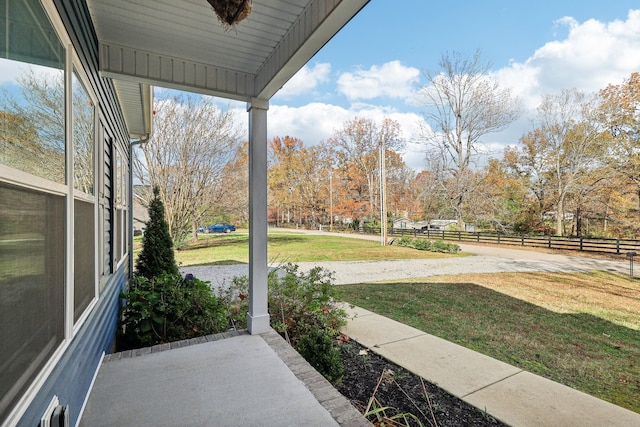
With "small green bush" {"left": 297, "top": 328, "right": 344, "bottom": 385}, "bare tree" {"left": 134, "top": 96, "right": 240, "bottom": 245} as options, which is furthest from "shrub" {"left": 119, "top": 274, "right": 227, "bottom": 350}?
"bare tree" {"left": 134, "top": 96, "right": 240, "bottom": 245}

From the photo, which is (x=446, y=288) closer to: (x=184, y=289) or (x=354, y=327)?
(x=354, y=327)

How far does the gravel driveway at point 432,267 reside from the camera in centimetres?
805

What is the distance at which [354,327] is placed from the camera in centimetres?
398

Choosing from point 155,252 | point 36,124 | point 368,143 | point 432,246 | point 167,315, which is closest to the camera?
point 36,124

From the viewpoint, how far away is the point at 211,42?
94.8 inches

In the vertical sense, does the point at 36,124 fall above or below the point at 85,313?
above

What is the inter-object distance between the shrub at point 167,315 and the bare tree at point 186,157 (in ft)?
33.6

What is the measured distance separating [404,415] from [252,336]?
155 centimetres

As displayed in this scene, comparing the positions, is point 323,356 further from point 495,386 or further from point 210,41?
point 210,41

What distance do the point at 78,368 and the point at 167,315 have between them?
1.64m

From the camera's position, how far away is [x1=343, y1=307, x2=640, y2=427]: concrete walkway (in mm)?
2150

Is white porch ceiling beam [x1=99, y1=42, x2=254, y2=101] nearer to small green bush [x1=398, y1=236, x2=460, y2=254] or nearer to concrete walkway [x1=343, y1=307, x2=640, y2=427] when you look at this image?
concrete walkway [x1=343, y1=307, x2=640, y2=427]

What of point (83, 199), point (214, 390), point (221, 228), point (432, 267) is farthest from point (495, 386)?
point (221, 228)

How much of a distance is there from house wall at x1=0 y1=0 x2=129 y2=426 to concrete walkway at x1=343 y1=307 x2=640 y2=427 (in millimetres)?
2430
